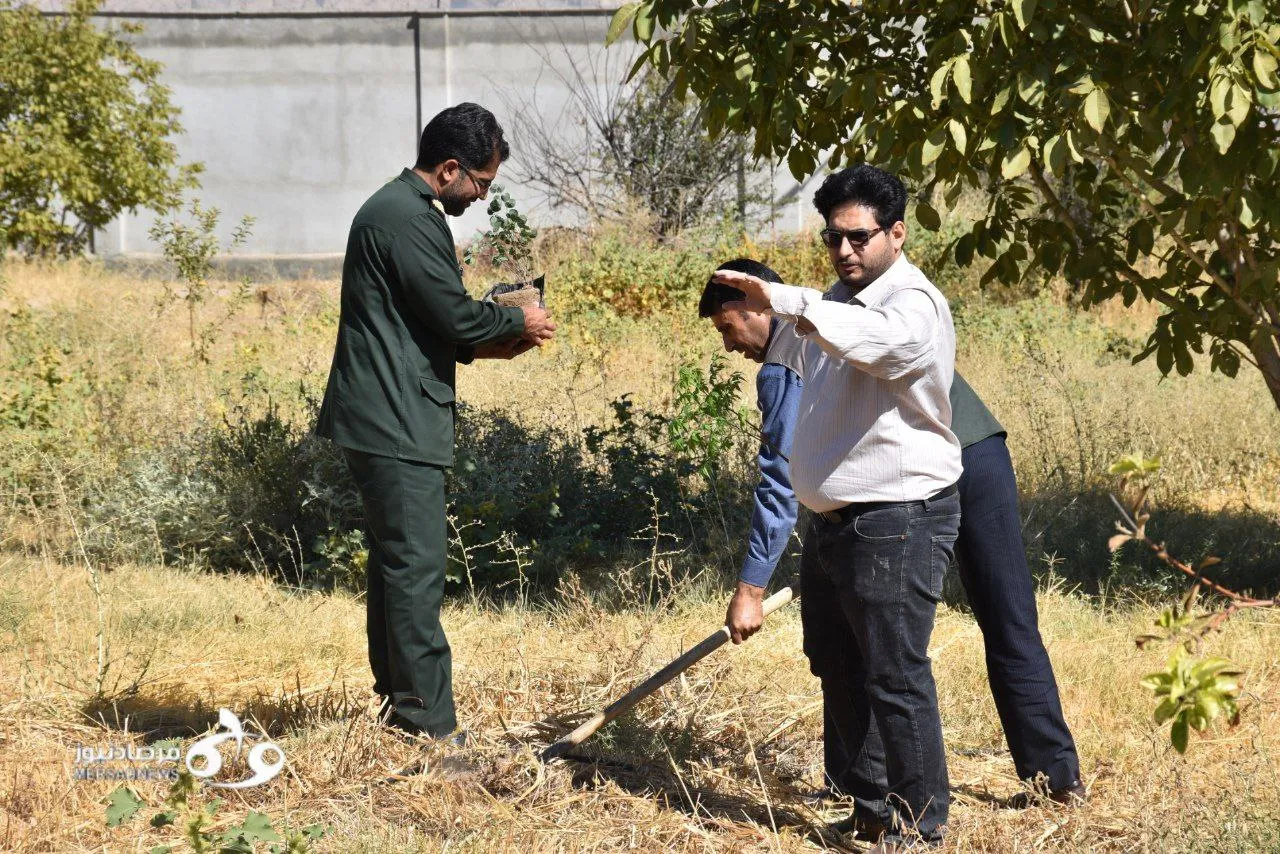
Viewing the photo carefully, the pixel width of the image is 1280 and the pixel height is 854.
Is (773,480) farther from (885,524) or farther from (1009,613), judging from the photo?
(1009,613)

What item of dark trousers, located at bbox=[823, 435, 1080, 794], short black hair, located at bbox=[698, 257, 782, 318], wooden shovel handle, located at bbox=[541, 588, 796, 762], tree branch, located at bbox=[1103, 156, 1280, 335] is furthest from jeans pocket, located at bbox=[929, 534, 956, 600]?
tree branch, located at bbox=[1103, 156, 1280, 335]

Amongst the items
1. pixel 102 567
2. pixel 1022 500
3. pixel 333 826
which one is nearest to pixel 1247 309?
pixel 1022 500

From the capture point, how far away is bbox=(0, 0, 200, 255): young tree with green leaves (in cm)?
1388

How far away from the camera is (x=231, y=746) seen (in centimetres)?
378

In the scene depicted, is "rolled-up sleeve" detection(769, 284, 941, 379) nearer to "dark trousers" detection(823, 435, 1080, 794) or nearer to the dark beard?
"dark trousers" detection(823, 435, 1080, 794)

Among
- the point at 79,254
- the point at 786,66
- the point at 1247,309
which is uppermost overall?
the point at 786,66

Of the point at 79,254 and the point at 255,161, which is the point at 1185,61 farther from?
the point at 255,161

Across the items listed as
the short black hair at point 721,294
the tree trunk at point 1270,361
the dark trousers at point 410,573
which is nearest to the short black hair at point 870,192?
the short black hair at point 721,294

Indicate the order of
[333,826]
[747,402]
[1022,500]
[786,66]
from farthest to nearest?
[747,402]
[1022,500]
[786,66]
[333,826]

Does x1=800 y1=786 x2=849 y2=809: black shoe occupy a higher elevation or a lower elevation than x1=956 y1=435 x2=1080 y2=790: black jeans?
lower

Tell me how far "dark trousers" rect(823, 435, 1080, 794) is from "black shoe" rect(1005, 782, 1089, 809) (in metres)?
0.02

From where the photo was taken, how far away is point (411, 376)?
11.7 feet

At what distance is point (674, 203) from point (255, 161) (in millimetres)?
11127

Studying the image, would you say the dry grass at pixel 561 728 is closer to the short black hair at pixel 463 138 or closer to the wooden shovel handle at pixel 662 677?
the wooden shovel handle at pixel 662 677
